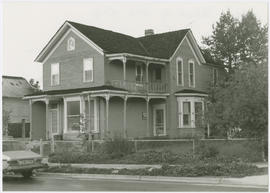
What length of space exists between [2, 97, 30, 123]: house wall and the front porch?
11.0m

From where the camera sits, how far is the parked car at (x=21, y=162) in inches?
712

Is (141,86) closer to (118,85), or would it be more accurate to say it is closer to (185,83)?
(118,85)

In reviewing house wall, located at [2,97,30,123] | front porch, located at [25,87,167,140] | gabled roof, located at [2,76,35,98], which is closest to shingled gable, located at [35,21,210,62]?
front porch, located at [25,87,167,140]

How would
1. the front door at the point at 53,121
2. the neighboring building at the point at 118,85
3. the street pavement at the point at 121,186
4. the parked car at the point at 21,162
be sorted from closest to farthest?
1. the street pavement at the point at 121,186
2. the parked car at the point at 21,162
3. the neighboring building at the point at 118,85
4. the front door at the point at 53,121

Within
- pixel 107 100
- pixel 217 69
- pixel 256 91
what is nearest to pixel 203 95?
pixel 217 69

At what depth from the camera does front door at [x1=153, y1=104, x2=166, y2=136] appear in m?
35.3

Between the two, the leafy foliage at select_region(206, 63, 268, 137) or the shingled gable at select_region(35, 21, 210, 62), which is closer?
the leafy foliage at select_region(206, 63, 268, 137)

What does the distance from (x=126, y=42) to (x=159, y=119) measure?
575 cm

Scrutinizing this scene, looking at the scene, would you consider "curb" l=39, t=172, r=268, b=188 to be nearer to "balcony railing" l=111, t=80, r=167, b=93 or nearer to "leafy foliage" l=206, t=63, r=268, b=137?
"leafy foliage" l=206, t=63, r=268, b=137

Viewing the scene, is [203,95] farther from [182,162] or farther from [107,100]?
[182,162]

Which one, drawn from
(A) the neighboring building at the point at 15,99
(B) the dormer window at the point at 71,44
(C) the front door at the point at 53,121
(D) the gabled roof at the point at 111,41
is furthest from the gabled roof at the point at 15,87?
(D) the gabled roof at the point at 111,41

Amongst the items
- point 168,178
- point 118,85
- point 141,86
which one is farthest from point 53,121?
point 168,178

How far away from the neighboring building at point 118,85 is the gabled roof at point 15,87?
1227 cm

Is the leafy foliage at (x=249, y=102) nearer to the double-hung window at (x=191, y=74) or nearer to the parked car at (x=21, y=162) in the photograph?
the parked car at (x=21, y=162)
